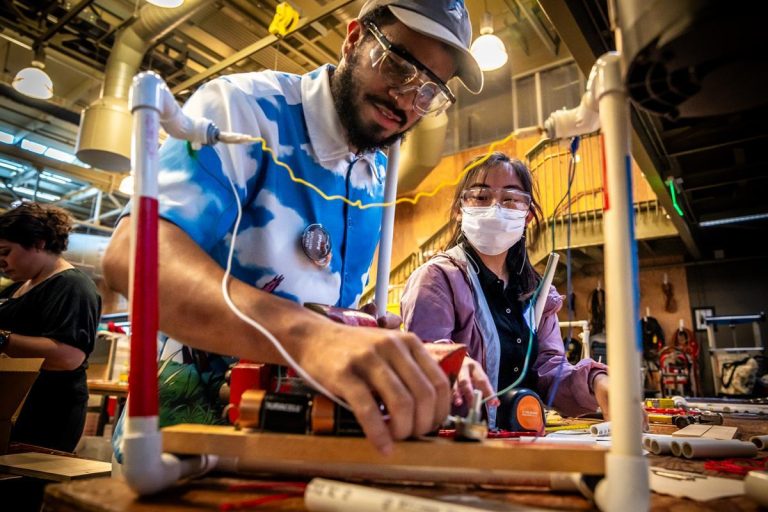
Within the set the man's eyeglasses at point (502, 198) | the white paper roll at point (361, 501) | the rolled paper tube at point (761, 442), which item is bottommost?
the rolled paper tube at point (761, 442)

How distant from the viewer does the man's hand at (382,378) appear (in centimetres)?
60

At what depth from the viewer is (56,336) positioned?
2539mm

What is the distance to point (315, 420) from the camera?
646 mm

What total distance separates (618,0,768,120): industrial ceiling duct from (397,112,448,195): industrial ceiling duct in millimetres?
7478

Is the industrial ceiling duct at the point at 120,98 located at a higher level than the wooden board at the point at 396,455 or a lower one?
higher

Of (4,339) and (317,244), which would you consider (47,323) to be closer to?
(4,339)

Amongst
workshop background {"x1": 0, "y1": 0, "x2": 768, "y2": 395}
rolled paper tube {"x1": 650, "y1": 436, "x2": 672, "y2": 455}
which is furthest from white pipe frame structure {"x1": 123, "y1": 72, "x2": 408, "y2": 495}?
workshop background {"x1": 0, "y1": 0, "x2": 768, "y2": 395}

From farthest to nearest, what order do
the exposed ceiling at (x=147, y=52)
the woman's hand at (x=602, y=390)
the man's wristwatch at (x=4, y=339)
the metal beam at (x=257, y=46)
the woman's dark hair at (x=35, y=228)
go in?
the exposed ceiling at (x=147, y=52), the metal beam at (x=257, y=46), the woman's dark hair at (x=35, y=228), the man's wristwatch at (x=4, y=339), the woman's hand at (x=602, y=390)

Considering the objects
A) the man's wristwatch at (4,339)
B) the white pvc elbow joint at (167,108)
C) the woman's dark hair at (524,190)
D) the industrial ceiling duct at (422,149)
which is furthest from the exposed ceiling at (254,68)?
the man's wristwatch at (4,339)

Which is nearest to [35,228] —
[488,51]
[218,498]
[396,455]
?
[218,498]

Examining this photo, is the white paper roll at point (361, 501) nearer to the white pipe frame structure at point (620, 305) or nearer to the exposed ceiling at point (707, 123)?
the white pipe frame structure at point (620, 305)

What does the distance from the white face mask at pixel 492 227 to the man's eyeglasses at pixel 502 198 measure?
4cm

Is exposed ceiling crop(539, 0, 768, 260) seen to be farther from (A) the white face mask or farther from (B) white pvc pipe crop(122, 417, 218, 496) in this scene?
(B) white pvc pipe crop(122, 417, 218, 496)

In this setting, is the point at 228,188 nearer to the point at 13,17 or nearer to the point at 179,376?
the point at 179,376
